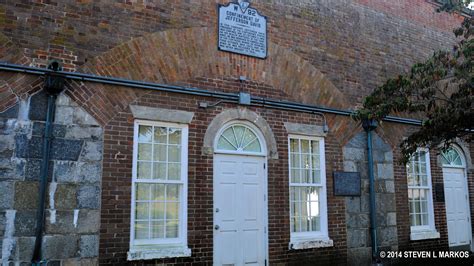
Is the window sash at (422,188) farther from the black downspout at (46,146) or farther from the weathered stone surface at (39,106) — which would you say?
the weathered stone surface at (39,106)

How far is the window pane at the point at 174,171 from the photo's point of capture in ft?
24.3

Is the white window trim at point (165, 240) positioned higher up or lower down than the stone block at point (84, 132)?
lower down

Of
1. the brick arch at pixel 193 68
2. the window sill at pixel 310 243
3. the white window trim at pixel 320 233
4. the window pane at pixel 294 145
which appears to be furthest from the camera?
the window pane at pixel 294 145

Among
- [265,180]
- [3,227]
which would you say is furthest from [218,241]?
[3,227]

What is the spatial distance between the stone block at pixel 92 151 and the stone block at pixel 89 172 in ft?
0.30

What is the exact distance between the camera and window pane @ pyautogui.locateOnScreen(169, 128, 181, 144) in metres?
7.52

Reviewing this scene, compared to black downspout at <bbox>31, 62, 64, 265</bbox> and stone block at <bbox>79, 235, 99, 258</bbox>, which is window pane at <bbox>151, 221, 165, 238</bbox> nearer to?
stone block at <bbox>79, 235, 99, 258</bbox>

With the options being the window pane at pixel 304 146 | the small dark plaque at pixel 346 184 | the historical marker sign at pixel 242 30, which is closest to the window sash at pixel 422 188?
the small dark plaque at pixel 346 184

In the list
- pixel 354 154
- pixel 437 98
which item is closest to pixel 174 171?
pixel 354 154

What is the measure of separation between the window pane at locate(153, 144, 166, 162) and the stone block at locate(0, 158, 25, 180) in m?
2.02

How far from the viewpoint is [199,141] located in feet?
25.2

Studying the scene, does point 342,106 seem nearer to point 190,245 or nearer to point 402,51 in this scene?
point 402,51

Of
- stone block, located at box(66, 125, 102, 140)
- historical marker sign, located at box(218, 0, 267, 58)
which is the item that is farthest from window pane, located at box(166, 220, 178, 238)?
historical marker sign, located at box(218, 0, 267, 58)

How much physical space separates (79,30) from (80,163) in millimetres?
2127
